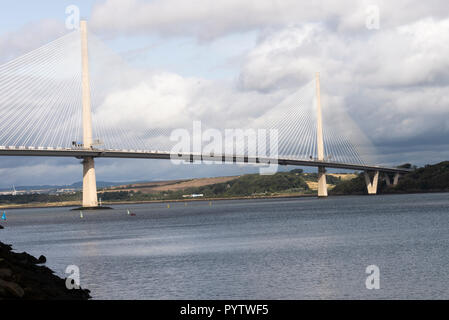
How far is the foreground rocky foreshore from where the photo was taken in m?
17.4

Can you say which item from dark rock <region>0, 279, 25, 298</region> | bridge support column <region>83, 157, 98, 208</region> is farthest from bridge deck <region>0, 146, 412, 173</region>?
dark rock <region>0, 279, 25, 298</region>

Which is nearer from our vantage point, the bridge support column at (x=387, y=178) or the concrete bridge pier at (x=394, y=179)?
the bridge support column at (x=387, y=178)

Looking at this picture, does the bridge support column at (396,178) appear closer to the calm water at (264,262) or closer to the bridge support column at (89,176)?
the bridge support column at (89,176)

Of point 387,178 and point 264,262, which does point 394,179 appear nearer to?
point 387,178

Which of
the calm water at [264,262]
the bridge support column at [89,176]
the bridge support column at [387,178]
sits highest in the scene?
the bridge support column at [387,178]

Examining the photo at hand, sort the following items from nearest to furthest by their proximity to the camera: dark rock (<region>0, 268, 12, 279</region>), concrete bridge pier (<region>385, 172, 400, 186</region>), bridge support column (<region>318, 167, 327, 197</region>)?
dark rock (<region>0, 268, 12, 279</region>), bridge support column (<region>318, 167, 327, 197</region>), concrete bridge pier (<region>385, 172, 400, 186</region>)

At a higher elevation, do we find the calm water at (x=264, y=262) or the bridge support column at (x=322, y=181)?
the bridge support column at (x=322, y=181)

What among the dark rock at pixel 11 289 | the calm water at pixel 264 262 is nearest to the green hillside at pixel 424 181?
the calm water at pixel 264 262

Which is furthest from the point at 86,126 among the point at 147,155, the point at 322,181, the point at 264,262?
the point at 264,262

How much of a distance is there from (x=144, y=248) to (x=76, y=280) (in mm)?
14746

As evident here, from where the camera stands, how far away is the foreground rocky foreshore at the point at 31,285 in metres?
17.4

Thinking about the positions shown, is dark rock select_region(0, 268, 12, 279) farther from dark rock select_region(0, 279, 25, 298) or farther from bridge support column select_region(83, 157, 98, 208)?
bridge support column select_region(83, 157, 98, 208)
